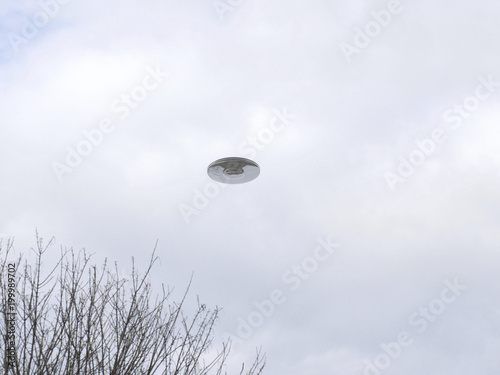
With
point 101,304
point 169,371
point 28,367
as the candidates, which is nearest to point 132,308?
point 101,304

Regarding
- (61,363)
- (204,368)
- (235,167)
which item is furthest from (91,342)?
(235,167)

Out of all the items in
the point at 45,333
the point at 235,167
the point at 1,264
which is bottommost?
the point at 45,333

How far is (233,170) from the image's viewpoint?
657 cm

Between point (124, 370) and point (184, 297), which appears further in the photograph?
point (184, 297)

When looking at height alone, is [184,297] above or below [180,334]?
above

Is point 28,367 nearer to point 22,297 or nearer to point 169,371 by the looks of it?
point 22,297

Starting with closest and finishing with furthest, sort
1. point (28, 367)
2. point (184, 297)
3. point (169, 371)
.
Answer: point (28, 367) → point (169, 371) → point (184, 297)

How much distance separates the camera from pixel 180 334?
20.3 feet

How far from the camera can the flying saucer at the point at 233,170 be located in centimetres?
651

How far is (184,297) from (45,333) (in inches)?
55.7

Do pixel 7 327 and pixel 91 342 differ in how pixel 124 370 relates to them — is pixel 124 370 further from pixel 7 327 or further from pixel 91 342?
pixel 7 327

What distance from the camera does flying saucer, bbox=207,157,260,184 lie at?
6.51 m

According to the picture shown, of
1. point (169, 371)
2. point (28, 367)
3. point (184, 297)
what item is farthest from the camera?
point (184, 297)

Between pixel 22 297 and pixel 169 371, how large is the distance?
1.55 meters
